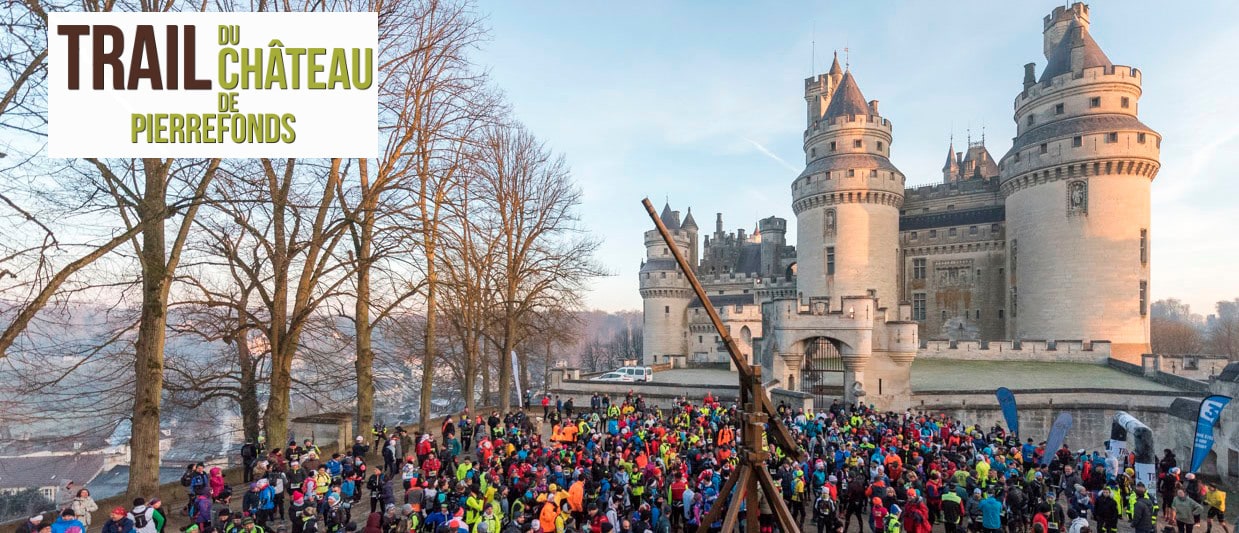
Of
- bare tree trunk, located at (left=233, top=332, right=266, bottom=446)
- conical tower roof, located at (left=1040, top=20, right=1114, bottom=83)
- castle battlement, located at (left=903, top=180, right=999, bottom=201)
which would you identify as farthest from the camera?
castle battlement, located at (left=903, top=180, right=999, bottom=201)

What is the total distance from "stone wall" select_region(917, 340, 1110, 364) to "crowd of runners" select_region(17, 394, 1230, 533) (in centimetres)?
2296

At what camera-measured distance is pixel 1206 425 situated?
49.7 feet

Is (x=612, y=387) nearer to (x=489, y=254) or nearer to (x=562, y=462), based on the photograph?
(x=489, y=254)

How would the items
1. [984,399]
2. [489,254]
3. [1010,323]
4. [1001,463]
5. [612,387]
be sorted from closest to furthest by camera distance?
[1001,463] → [489,254] → [984,399] → [612,387] → [1010,323]

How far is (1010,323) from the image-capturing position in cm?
4169

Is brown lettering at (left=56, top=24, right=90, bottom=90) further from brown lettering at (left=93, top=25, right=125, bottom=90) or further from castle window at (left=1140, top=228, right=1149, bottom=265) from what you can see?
castle window at (left=1140, top=228, right=1149, bottom=265)

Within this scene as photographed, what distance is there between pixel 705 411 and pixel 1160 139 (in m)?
36.1

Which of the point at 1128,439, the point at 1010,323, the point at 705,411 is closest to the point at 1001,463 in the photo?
the point at 1128,439

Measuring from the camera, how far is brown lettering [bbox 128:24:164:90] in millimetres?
9758

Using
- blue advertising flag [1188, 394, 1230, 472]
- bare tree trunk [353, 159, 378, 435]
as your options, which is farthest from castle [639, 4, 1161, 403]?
bare tree trunk [353, 159, 378, 435]

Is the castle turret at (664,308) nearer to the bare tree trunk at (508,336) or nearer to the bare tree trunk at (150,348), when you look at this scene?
the bare tree trunk at (508,336)

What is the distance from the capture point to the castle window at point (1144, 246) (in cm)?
3622

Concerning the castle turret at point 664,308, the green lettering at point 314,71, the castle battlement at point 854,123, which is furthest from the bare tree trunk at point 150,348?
the castle turret at point 664,308

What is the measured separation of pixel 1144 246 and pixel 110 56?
48.0 m
